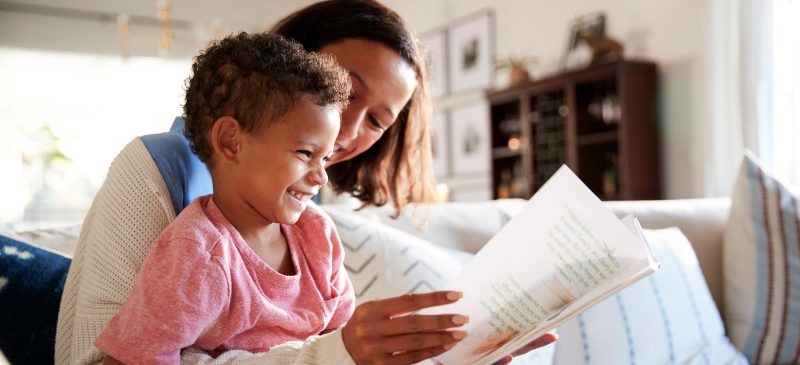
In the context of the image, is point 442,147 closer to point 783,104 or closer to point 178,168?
point 783,104

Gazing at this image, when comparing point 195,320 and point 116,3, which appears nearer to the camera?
point 195,320

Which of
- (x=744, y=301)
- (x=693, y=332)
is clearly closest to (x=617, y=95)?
(x=744, y=301)

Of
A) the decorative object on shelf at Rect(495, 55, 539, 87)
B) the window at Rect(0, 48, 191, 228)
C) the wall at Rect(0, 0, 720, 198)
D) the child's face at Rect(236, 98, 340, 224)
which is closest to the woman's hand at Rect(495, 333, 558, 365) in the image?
the child's face at Rect(236, 98, 340, 224)

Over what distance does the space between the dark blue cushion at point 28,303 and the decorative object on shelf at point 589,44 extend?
3.32 meters

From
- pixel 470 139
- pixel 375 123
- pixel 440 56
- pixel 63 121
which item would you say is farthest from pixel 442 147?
pixel 375 123

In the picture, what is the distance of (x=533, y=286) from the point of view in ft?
2.51

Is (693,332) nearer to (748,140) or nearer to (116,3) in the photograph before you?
(748,140)

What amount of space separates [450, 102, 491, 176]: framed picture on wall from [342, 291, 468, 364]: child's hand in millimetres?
4324

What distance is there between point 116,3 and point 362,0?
561cm

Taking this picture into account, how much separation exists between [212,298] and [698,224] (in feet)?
5.46

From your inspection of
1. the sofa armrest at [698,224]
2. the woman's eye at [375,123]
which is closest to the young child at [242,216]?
the woman's eye at [375,123]

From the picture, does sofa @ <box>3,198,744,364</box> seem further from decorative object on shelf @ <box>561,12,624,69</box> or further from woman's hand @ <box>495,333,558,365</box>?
decorative object on shelf @ <box>561,12,624,69</box>

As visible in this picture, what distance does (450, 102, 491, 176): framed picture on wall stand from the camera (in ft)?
17.0

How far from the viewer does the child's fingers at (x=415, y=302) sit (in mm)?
671
